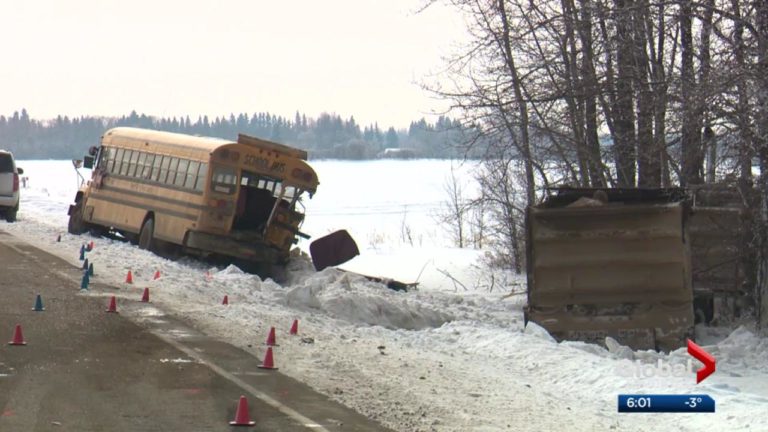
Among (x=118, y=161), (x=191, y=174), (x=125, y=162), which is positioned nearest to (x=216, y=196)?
(x=191, y=174)

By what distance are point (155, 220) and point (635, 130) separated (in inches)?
447

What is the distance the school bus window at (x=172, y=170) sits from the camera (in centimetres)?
2438

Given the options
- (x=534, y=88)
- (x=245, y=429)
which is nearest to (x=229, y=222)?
(x=534, y=88)

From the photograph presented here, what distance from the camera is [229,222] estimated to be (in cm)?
2316

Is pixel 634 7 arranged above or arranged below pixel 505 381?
above

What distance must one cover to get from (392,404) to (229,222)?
14145 mm

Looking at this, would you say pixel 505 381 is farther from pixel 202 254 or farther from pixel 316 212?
pixel 316 212

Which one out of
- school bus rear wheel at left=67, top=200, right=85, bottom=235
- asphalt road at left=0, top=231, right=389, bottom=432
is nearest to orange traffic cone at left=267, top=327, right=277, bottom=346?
asphalt road at left=0, top=231, right=389, bottom=432

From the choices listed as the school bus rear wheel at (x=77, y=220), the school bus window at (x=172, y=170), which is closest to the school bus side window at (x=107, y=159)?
the school bus rear wheel at (x=77, y=220)

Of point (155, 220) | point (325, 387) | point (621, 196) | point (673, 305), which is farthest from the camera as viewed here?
point (155, 220)

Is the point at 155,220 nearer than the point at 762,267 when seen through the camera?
No

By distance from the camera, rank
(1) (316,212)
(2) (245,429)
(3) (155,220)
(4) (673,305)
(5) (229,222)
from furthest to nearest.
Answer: (1) (316,212), (3) (155,220), (5) (229,222), (4) (673,305), (2) (245,429)

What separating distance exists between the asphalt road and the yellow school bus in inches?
333

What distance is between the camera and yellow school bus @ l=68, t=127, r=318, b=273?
910 inches
